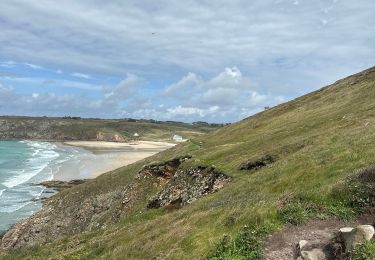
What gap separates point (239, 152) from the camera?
41.2 metres

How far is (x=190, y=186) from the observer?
3738cm

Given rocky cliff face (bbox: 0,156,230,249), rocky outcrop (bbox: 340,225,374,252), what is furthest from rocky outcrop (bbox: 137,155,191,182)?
rocky outcrop (bbox: 340,225,374,252)

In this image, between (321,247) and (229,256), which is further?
(229,256)

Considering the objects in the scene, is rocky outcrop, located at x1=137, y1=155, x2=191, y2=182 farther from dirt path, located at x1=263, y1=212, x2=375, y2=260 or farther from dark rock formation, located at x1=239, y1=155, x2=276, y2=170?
dirt path, located at x1=263, y1=212, x2=375, y2=260

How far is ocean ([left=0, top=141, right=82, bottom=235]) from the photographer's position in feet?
240

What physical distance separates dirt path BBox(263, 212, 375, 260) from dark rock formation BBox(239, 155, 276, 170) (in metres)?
16.4

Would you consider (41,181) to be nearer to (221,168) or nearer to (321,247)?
(221,168)

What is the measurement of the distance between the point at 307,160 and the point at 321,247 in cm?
1186

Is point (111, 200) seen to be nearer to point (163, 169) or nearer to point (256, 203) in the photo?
point (163, 169)

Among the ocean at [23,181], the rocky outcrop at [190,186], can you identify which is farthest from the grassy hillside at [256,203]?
the ocean at [23,181]

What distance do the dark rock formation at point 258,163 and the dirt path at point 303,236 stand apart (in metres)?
16.4

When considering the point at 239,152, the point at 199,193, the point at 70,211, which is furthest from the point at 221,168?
the point at 70,211

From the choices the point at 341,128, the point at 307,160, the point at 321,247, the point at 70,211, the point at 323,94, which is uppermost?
the point at 323,94

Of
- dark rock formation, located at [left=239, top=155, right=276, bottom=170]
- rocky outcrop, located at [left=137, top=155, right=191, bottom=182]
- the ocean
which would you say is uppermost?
dark rock formation, located at [left=239, top=155, right=276, bottom=170]
